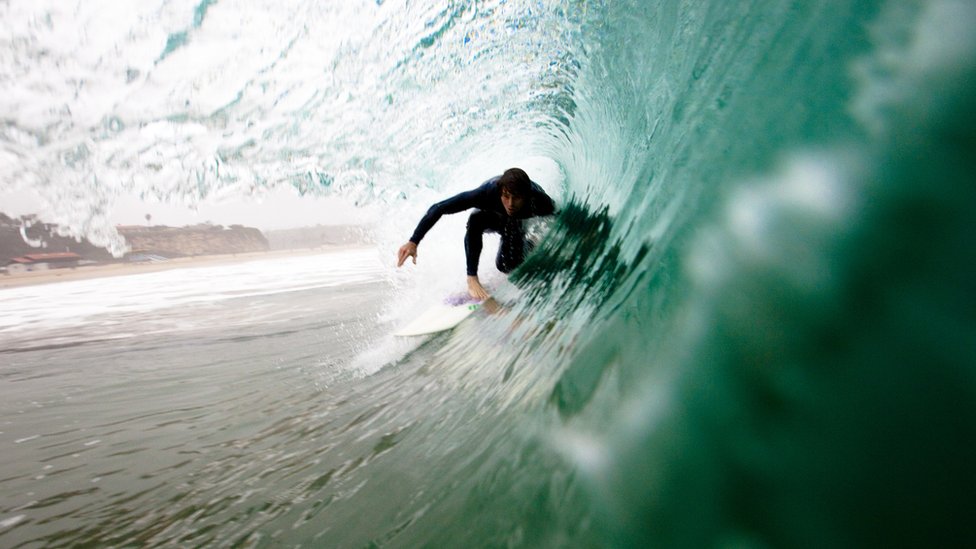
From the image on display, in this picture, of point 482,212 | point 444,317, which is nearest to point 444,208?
point 482,212

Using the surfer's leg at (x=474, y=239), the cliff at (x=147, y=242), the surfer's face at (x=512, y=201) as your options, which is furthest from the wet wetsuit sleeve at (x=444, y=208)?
the cliff at (x=147, y=242)

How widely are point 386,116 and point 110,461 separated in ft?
23.5

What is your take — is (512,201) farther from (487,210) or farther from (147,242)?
(147,242)

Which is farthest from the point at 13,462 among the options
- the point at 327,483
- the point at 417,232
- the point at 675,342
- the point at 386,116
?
the point at 386,116

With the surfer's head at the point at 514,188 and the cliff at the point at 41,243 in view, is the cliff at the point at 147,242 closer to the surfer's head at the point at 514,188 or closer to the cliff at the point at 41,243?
the cliff at the point at 41,243

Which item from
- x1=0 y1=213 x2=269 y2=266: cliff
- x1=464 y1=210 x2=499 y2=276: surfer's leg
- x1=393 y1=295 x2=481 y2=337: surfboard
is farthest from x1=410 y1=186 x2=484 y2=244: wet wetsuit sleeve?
x1=0 y1=213 x2=269 y2=266: cliff

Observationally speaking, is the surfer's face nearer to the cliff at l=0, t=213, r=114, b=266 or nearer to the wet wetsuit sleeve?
the wet wetsuit sleeve

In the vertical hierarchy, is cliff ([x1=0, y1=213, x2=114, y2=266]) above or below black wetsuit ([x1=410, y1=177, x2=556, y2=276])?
below

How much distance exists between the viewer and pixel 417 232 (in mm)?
4020

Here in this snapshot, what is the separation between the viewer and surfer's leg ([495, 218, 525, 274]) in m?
4.57

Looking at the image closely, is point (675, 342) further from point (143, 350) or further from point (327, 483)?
point (143, 350)

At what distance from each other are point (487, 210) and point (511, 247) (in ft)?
1.99

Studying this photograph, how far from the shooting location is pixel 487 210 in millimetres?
4246

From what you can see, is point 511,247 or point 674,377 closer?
point 674,377
